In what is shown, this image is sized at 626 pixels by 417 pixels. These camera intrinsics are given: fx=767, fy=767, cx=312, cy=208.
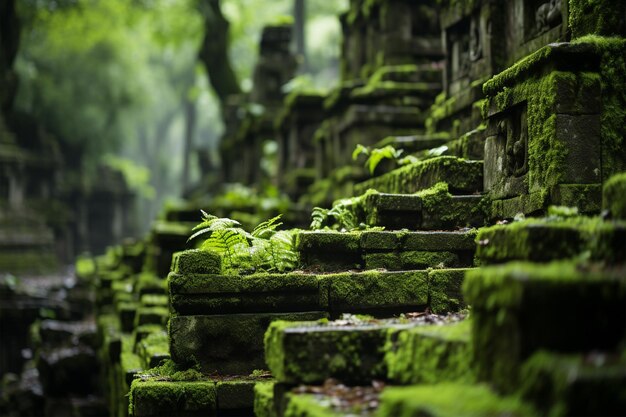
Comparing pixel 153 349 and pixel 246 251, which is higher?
pixel 246 251

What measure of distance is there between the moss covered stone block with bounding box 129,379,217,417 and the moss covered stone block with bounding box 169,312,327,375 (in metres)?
0.36

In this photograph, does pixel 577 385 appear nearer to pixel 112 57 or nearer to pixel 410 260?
pixel 410 260

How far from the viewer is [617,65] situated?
648 cm

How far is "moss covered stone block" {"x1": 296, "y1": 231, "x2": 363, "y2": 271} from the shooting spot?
672cm

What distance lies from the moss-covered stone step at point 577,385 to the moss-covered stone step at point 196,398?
3.10m

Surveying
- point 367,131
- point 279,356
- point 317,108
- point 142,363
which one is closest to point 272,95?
point 317,108

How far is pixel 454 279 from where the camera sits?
6285 millimetres

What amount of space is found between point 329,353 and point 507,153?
340 centimetres

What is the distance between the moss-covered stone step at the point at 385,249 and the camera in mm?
6723

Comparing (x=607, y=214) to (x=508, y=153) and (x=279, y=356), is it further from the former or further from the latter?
(x=508, y=153)

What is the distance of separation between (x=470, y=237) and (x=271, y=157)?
16598 millimetres

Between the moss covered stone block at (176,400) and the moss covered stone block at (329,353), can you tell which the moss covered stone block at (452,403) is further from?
the moss covered stone block at (176,400)

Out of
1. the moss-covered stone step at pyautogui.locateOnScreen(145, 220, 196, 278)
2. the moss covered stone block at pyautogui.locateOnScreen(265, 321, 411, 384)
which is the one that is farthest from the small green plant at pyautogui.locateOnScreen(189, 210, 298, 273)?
the moss-covered stone step at pyautogui.locateOnScreen(145, 220, 196, 278)

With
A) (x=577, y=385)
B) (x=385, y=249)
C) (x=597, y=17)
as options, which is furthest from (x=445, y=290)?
(x=577, y=385)
